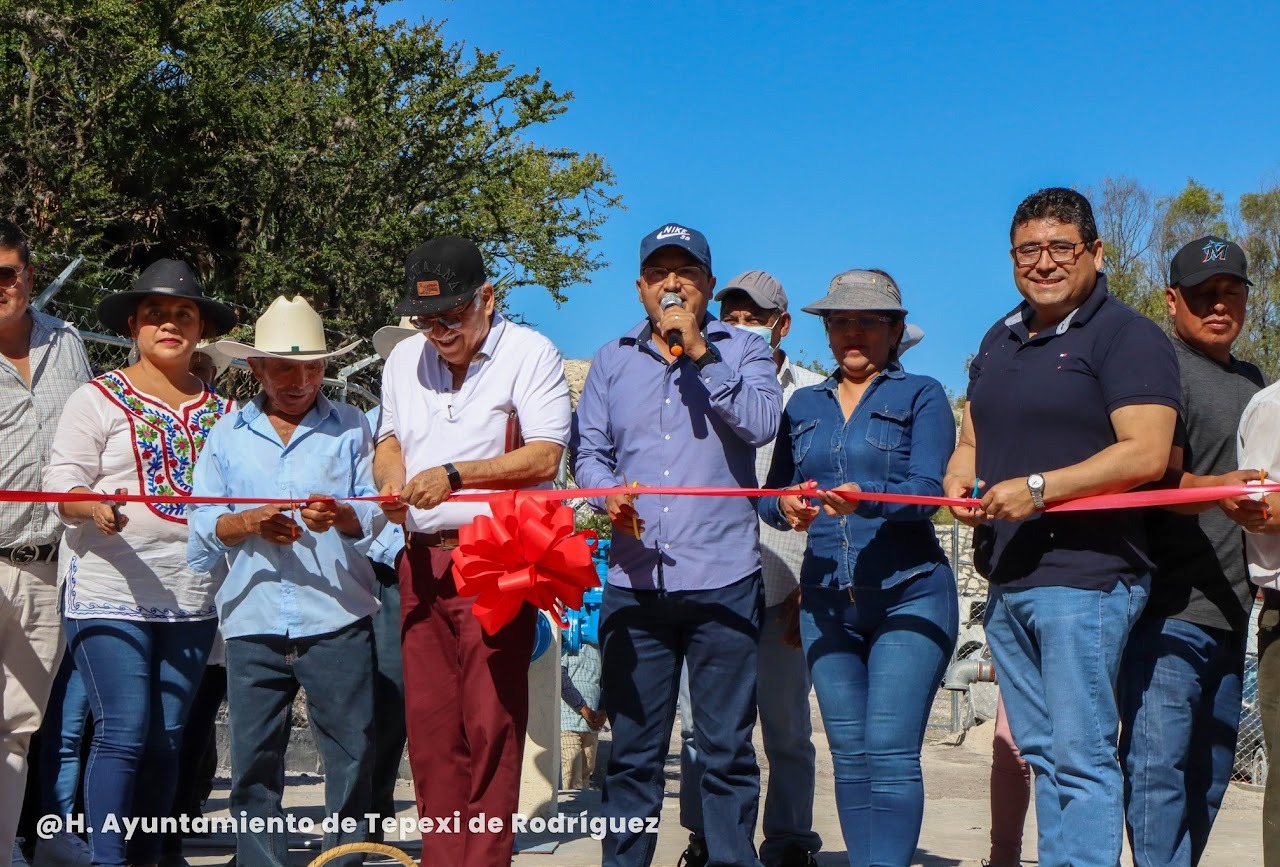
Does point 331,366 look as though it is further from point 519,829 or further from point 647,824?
point 647,824

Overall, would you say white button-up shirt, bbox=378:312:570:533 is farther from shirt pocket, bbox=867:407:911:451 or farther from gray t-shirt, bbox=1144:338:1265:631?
gray t-shirt, bbox=1144:338:1265:631

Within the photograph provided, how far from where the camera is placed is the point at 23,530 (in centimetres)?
505

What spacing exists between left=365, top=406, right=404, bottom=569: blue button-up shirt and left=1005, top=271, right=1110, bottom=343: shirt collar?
8.45 feet

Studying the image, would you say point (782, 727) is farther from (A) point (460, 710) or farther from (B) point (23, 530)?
(B) point (23, 530)

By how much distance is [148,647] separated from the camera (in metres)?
4.96

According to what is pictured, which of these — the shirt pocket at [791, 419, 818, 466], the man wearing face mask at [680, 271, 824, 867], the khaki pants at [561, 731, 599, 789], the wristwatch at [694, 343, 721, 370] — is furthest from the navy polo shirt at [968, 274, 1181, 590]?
the khaki pants at [561, 731, 599, 789]

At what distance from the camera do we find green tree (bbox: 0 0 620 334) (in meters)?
18.0

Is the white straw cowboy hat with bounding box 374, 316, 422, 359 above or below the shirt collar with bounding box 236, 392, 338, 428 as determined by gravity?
above

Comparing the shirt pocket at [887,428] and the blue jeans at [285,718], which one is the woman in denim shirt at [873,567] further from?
the blue jeans at [285,718]

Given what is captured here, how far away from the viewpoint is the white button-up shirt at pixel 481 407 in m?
4.78

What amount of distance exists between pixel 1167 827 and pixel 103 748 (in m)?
3.60

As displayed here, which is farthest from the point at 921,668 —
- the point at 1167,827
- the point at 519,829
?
the point at 519,829

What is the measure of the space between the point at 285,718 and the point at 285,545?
2.07ft

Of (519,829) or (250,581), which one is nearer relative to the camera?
(250,581)
